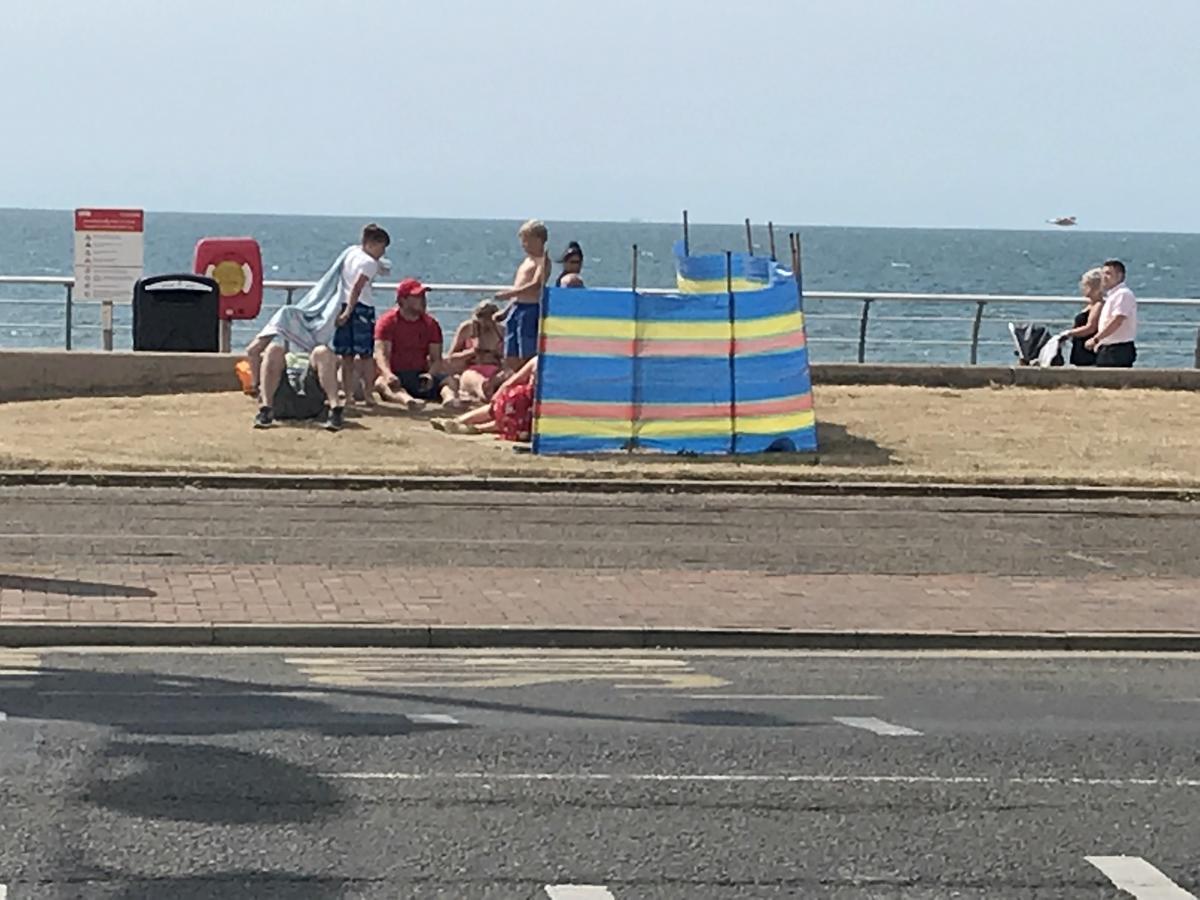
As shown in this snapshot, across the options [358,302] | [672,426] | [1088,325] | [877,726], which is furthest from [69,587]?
[1088,325]

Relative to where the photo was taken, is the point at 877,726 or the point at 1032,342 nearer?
the point at 877,726

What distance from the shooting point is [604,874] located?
6.80m

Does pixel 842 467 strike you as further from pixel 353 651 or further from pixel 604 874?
pixel 604 874

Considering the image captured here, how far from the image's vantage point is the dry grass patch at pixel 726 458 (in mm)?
16953

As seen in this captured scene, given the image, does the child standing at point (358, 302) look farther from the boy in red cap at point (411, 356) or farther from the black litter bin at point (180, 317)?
the black litter bin at point (180, 317)

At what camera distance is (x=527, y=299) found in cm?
1855

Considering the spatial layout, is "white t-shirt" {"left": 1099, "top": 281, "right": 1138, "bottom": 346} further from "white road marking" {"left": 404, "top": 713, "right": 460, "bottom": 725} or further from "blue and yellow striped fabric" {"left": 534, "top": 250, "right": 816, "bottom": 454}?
"white road marking" {"left": 404, "top": 713, "right": 460, "bottom": 725}

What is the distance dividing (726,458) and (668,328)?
43.9 inches

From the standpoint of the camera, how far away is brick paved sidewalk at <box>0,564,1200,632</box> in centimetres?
1155

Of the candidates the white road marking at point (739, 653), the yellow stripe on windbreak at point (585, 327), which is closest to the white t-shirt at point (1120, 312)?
the yellow stripe on windbreak at point (585, 327)

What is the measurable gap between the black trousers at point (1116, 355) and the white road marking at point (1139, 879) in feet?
52.4

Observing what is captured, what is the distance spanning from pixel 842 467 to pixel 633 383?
1740 millimetres

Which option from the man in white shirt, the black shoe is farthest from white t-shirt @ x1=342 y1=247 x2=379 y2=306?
the man in white shirt

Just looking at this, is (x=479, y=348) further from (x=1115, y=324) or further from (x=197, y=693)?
(x=197, y=693)
